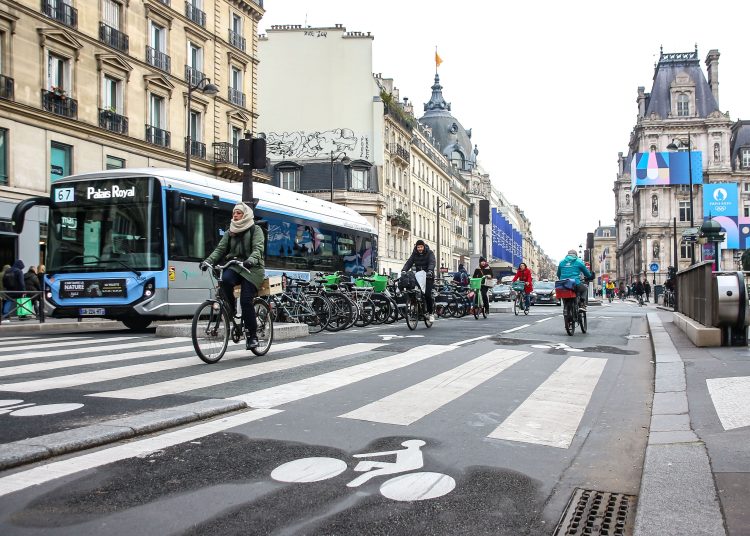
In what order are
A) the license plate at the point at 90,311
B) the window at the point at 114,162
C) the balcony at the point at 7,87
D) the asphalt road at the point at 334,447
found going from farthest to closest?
the window at the point at 114,162
the balcony at the point at 7,87
the license plate at the point at 90,311
the asphalt road at the point at 334,447

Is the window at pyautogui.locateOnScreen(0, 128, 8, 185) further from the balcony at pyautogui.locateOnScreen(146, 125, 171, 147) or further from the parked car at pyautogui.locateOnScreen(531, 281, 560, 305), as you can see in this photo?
the parked car at pyautogui.locateOnScreen(531, 281, 560, 305)

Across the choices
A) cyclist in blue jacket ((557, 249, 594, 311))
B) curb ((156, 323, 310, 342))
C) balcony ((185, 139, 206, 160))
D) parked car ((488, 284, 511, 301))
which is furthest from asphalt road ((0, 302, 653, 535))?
parked car ((488, 284, 511, 301))

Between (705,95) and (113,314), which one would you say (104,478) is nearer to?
(113,314)

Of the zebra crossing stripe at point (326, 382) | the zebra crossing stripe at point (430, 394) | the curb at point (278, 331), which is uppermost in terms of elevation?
the curb at point (278, 331)

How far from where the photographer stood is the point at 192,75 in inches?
Result: 1324

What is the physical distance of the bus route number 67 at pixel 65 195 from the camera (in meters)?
13.5

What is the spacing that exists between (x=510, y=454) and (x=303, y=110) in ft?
180

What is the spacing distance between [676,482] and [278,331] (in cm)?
792

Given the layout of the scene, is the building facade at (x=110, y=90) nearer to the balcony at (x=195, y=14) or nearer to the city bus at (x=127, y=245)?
the balcony at (x=195, y=14)

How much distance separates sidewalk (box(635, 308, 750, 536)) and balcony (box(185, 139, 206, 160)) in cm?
2963

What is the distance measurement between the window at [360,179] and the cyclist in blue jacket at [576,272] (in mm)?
43714

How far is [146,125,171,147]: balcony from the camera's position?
30361 millimetres

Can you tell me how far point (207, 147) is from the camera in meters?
35.1

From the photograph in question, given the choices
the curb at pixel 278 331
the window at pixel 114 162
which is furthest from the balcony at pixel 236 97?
the curb at pixel 278 331
